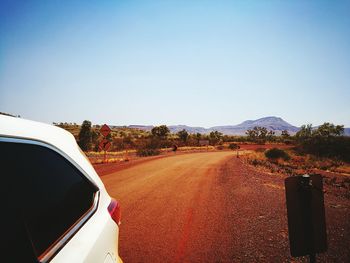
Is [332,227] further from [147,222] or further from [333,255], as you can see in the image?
[147,222]

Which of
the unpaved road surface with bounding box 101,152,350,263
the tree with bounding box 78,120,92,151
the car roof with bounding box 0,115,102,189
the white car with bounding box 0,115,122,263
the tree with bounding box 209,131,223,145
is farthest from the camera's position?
the tree with bounding box 209,131,223,145

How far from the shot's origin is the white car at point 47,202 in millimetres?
1094

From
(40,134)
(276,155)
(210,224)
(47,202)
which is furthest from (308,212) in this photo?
(276,155)

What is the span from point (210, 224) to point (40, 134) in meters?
5.09

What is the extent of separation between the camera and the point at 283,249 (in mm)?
4566

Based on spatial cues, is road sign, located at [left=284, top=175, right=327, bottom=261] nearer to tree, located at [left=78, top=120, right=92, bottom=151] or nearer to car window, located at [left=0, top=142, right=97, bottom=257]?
car window, located at [left=0, top=142, right=97, bottom=257]

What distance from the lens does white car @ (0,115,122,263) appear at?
109cm

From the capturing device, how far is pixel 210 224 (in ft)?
18.6

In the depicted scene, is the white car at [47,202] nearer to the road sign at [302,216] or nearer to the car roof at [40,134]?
the car roof at [40,134]

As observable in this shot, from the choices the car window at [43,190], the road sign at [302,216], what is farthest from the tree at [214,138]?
the car window at [43,190]

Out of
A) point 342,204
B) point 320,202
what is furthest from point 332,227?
point 320,202

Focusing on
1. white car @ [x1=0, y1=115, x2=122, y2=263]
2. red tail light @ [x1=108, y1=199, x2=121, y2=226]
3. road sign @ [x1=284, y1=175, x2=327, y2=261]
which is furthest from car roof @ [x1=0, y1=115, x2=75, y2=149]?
road sign @ [x1=284, y1=175, x2=327, y2=261]

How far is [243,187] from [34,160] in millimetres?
9530

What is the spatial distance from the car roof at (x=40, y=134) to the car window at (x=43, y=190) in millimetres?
51
